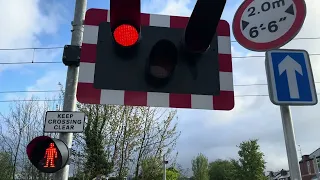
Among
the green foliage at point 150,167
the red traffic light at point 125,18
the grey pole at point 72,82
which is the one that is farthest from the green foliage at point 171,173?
the red traffic light at point 125,18

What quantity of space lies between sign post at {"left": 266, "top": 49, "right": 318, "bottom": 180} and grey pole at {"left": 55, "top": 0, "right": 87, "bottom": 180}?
228 centimetres

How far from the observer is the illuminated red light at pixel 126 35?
212cm

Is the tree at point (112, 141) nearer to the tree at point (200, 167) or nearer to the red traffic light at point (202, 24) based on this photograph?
the red traffic light at point (202, 24)

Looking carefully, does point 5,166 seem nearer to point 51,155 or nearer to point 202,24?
point 51,155

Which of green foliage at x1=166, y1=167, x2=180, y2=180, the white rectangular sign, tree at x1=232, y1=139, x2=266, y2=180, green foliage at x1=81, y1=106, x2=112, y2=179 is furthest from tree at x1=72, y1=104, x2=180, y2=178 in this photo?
tree at x1=232, y1=139, x2=266, y2=180

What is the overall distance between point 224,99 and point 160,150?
1451 centimetres

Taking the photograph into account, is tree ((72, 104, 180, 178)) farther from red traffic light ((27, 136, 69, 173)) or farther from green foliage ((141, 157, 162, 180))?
red traffic light ((27, 136, 69, 173))

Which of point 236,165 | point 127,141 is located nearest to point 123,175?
point 127,141

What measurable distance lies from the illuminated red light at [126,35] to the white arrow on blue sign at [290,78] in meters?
1.11

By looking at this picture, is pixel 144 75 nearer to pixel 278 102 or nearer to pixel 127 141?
pixel 278 102

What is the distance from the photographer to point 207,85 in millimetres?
2506

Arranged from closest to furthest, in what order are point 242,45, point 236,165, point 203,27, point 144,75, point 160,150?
point 203,27 → point 144,75 → point 242,45 → point 160,150 → point 236,165

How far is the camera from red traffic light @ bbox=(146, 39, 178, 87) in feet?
7.31

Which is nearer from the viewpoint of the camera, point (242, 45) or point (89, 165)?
point (242, 45)
